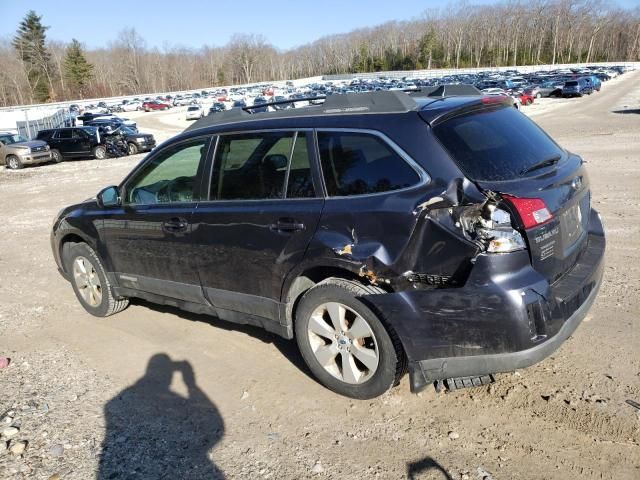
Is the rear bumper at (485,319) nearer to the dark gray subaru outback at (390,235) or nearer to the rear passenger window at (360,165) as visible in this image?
the dark gray subaru outback at (390,235)

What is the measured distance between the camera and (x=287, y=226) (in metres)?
3.39

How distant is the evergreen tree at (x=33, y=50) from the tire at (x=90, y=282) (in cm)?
11334

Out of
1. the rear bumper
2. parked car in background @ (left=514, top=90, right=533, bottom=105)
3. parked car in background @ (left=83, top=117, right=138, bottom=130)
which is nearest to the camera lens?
the rear bumper

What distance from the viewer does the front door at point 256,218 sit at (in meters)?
3.40

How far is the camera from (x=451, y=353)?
114 inches

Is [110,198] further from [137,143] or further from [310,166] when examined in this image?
[137,143]

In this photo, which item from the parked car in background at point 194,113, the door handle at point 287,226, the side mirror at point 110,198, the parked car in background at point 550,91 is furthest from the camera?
the parked car in background at point 194,113

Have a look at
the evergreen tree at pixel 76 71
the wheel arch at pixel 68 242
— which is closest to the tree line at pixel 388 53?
the evergreen tree at pixel 76 71

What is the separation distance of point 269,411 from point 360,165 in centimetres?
168

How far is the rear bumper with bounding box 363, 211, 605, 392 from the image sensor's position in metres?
2.73

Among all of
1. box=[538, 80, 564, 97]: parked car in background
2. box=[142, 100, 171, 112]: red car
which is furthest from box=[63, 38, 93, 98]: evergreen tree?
box=[538, 80, 564, 97]: parked car in background

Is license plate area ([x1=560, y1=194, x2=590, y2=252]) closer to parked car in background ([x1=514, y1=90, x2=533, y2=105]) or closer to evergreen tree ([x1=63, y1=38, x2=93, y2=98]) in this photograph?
parked car in background ([x1=514, y1=90, x2=533, y2=105])

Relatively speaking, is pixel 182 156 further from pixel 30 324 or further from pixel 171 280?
pixel 30 324

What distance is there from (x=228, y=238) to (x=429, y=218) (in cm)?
153
